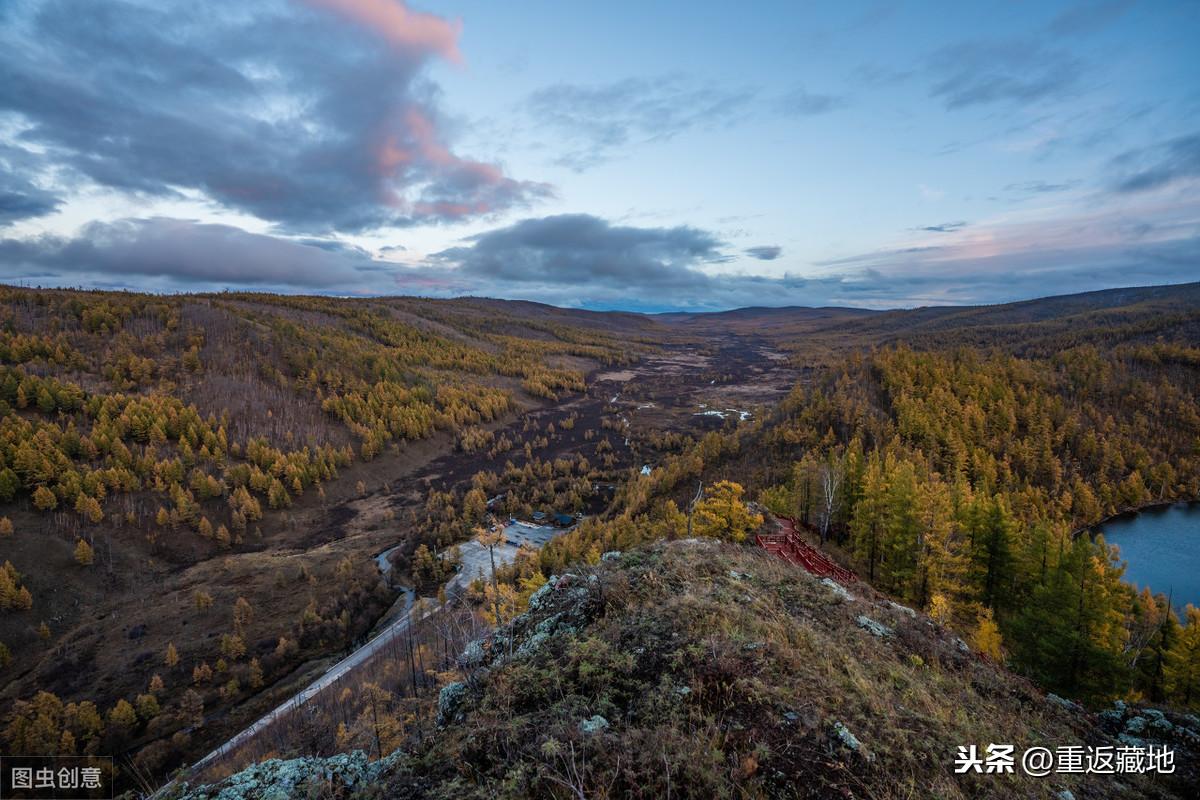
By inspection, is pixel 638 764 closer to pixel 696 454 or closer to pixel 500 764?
A: pixel 500 764

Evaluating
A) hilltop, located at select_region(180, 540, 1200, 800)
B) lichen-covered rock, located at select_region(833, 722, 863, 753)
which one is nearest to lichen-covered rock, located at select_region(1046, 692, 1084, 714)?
hilltop, located at select_region(180, 540, 1200, 800)

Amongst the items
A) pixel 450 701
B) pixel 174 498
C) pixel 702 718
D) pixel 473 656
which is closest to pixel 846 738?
pixel 702 718

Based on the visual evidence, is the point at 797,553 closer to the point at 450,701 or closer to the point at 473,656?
the point at 473,656

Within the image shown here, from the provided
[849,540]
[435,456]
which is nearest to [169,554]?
[435,456]

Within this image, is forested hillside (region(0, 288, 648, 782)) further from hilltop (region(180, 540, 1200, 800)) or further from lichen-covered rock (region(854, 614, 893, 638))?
lichen-covered rock (region(854, 614, 893, 638))

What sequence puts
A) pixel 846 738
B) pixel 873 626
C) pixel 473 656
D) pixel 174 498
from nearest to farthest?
1. pixel 846 738
2. pixel 473 656
3. pixel 873 626
4. pixel 174 498

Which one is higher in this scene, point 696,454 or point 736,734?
point 736,734

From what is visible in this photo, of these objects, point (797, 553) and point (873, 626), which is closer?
point (873, 626)
